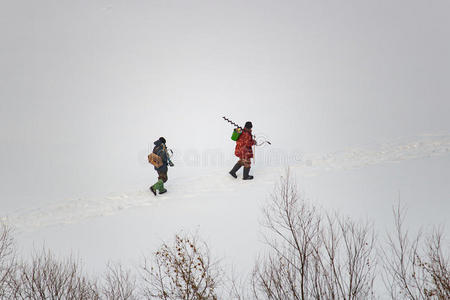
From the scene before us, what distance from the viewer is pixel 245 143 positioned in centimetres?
1259

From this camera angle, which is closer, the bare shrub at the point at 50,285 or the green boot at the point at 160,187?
the bare shrub at the point at 50,285

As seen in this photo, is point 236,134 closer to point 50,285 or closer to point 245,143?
point 245,143

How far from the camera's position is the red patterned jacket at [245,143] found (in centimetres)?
1259

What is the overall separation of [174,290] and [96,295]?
179 centimetres

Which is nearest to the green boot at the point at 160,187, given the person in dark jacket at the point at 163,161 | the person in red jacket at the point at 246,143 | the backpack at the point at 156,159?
the person in dark jacket at the point at 163,161

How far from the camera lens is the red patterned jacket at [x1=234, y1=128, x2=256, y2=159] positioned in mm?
12586

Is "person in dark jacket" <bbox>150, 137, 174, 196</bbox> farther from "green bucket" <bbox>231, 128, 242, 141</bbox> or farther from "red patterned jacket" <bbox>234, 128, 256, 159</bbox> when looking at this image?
"red patterned jacket" <bbox>234, 128, 256, 159</bbox>

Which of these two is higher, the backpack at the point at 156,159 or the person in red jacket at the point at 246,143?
the person in red jacket at the point at 246,143

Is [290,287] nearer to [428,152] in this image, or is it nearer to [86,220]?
[86,220]

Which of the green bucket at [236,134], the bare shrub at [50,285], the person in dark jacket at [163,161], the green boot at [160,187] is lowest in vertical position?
the bare shrub at [50,285]

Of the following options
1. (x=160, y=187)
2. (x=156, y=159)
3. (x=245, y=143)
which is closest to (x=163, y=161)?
(x=156, y=159)

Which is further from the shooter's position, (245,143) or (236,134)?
(245,143)

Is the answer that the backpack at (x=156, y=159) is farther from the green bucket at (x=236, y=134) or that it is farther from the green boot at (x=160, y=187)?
the green bucket at (x=236, y=134)

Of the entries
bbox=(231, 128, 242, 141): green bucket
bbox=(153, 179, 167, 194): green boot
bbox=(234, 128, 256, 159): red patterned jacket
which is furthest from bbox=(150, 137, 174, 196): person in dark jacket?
bbox=(234, 128, 256, 159): red patterned jacket
